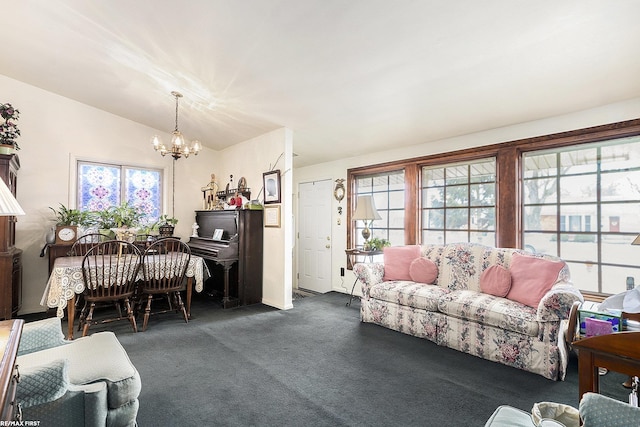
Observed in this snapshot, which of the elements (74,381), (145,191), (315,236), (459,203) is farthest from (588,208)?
(145,191)

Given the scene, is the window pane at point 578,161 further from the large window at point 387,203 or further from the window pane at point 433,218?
the large window at point 387,203

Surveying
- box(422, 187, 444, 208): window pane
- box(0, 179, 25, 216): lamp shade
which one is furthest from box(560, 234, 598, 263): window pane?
box(0, 179, 25, 216): lamp shade

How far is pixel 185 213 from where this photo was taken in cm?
535

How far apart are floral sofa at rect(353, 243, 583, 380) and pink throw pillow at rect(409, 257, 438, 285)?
0.04ft

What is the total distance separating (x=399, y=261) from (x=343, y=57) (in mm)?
2400

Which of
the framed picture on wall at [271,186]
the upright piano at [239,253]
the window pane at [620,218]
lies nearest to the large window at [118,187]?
the upright piano at [239,253]

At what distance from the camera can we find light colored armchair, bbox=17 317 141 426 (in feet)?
→ 3.92

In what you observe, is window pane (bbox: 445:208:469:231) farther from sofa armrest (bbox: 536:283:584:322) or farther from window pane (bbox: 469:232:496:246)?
sofa armrest (bbox: 536:283:584:322)

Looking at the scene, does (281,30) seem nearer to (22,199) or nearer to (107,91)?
(107,91)

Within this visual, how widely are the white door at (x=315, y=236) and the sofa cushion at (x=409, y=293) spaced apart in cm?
199

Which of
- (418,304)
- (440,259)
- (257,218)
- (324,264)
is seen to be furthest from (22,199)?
(440,259)

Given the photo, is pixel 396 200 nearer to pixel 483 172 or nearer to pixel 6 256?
pixel 483 172

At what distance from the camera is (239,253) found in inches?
172

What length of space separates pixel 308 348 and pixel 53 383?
6.71 feet
